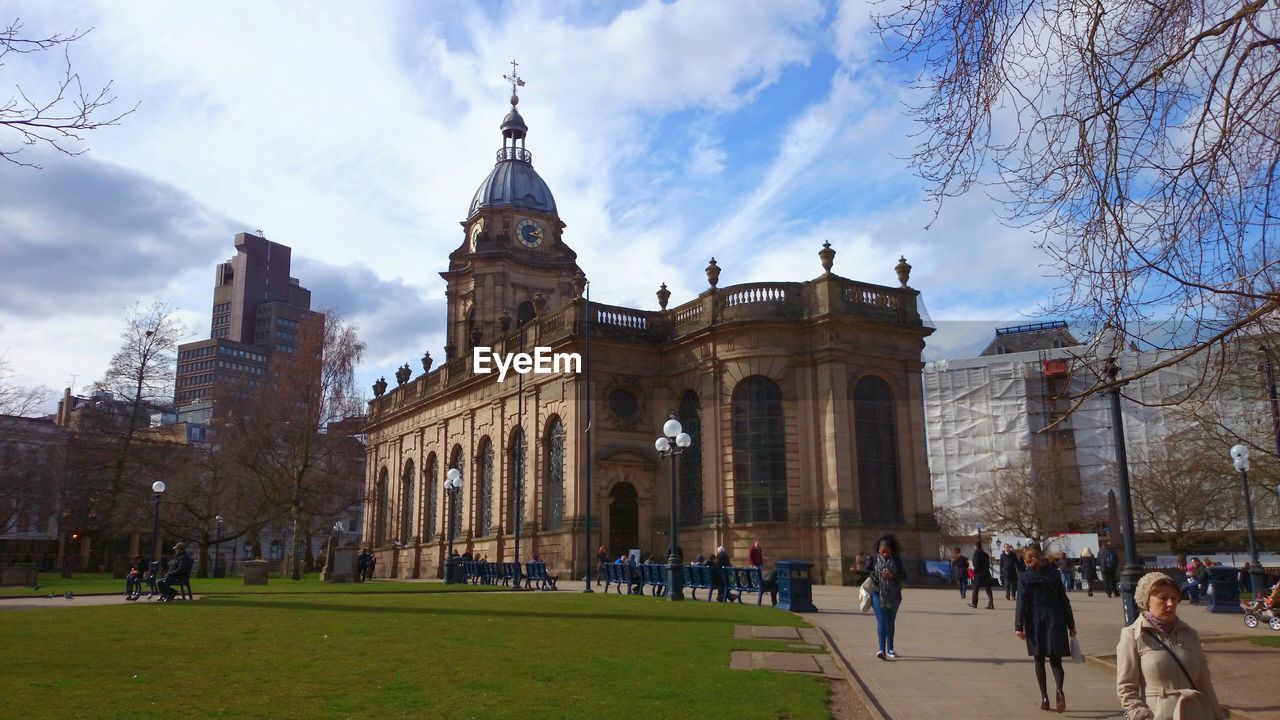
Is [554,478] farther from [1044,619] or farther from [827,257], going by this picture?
[1044,619]

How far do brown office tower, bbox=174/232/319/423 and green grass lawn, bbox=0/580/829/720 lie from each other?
5772 inches

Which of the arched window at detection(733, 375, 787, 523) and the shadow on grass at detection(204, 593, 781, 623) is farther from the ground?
the arched window at detection(733, 375, 787, 523)

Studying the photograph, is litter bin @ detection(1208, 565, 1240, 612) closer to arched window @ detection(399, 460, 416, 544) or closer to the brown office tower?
arched window @ detection(399, 460, 416, 544)

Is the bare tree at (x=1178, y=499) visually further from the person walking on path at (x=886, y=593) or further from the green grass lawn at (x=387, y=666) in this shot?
the green grass lawn at (x=387, y=666)

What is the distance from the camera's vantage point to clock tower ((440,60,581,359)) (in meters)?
55.5

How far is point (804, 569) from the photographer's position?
853 inches

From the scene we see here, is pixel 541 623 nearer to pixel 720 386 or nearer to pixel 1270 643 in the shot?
pixel 1270 643

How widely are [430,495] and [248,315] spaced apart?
417ft

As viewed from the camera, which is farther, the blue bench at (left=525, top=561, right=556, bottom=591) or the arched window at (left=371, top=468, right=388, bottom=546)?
the arched window at (left=371, top=468, right=388, bottom=546)

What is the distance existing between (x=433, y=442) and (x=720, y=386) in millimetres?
22762

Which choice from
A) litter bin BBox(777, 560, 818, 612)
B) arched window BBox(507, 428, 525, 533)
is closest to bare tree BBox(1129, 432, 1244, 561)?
arched window BBox(507, 428, 525, 533)

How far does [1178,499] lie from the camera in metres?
55.5

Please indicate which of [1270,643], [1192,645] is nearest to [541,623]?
[1270,643]

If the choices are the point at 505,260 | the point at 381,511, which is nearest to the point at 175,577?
the point at 505,260
